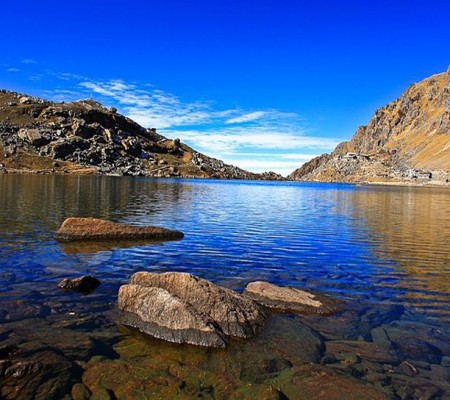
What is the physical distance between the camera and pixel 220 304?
51.2 ft

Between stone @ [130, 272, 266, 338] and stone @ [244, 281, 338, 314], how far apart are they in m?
1.83

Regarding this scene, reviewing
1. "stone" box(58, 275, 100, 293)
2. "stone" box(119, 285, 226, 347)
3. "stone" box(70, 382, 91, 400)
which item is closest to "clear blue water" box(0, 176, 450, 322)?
"stone" box(58, 275, 100, 293)

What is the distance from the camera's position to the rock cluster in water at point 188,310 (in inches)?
574

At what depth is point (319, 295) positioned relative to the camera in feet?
64.7

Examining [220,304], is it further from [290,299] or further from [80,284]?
[80,284]

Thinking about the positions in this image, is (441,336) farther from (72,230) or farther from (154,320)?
(72,230)

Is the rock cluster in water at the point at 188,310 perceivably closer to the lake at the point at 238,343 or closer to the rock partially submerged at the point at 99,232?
the lake at the point at 238,343

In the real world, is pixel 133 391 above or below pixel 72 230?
below

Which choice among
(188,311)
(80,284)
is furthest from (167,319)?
(80,284)

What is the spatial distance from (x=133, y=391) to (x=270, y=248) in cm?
2284

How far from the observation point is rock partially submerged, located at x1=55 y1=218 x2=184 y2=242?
32.8m

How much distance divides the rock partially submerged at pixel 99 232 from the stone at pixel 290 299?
56.4 ft

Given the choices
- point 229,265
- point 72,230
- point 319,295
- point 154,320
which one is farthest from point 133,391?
point 72,230

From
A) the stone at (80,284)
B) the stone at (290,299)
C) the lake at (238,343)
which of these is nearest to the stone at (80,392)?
the lake at (238,343)
